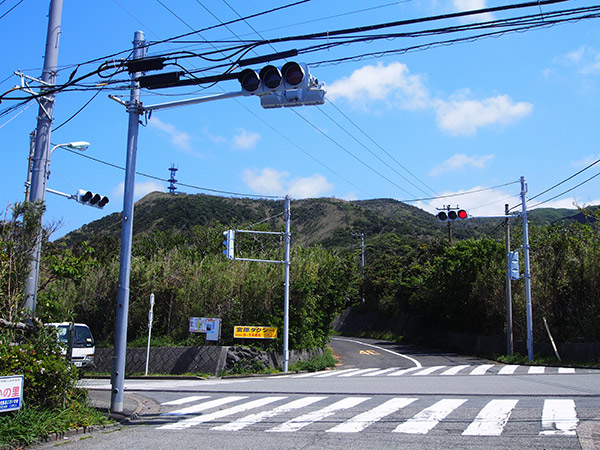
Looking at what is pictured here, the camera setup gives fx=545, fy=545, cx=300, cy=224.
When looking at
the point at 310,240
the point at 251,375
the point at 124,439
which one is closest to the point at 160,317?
the point at 251,375

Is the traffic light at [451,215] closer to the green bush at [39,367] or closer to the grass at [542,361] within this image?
the grass at [542,361]

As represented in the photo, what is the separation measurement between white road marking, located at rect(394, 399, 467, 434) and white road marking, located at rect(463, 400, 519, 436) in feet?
2.09

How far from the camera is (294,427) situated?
9.77 m

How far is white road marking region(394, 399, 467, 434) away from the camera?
30.2 feet

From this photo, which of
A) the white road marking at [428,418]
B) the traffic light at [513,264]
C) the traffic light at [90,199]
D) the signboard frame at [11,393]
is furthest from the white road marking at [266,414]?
the traffic light at [513,264]

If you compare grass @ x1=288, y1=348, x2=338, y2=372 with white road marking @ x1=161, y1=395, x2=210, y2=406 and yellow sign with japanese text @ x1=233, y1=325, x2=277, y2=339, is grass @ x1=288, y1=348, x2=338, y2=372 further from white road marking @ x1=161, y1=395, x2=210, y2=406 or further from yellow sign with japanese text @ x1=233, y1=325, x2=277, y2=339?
white road marking @ x1=161, y1=395, x2=210, y2=406

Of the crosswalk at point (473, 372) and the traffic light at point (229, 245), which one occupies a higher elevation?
the traffic light at point (229, 245)

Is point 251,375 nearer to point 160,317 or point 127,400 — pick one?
point 160,317

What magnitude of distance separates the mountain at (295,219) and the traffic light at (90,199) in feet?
242

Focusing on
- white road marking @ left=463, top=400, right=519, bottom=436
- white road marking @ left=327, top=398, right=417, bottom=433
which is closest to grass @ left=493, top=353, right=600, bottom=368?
white road marking @ left=463, top=400, right=519, bottom=436

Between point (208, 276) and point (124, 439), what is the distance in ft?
68.6

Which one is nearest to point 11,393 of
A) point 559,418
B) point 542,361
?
point 559,418

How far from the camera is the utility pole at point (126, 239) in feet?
38.2

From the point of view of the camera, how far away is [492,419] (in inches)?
384
